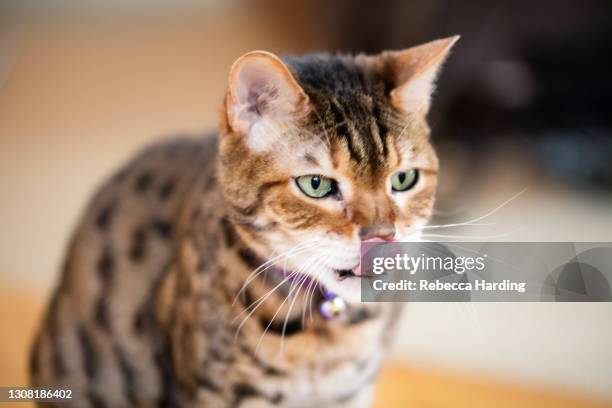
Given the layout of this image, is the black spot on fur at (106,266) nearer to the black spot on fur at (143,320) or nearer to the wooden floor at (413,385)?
the black spot on fur at (143,320)

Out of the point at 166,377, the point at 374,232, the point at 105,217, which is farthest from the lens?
the point at 105,217

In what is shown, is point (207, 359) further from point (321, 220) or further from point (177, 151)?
point (177, 151)

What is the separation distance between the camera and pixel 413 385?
125 centimetres

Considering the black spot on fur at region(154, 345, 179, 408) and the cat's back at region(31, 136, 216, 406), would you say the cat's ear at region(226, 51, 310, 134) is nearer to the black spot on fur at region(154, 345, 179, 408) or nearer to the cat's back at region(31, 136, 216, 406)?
the cat's back at region(31, 136, 216, 406)

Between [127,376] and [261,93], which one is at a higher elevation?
[261,93]

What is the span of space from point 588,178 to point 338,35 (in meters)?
0.83

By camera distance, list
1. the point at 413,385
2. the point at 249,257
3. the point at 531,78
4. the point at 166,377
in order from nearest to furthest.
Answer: the point at 249,257 → the point at 166,377 → the point at 413,385 → the point at 531,78

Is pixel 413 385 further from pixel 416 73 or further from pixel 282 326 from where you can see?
pixel 416 73

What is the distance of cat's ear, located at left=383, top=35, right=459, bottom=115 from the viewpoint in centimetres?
76

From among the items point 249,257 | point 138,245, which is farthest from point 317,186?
point 138,245

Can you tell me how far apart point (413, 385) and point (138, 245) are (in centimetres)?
60

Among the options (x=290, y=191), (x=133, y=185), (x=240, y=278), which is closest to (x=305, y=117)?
(x=290, y=191)

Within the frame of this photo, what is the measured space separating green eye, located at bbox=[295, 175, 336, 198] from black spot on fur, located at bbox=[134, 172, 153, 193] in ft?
1.34

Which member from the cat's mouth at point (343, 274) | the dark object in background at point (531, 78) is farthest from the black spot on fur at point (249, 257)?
the dark object in background at point (531, 78)
